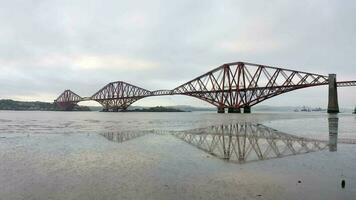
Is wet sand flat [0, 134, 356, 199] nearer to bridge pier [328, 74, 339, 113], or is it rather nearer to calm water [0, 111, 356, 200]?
calm water [0, 111, 356, 200]

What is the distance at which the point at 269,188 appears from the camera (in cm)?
954

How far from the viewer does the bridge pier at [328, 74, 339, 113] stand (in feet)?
366

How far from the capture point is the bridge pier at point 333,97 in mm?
111438

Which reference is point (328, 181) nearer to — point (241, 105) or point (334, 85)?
point (334, 85)

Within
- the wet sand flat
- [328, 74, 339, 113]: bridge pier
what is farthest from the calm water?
[328, 74, 339, 113]: bridge pier

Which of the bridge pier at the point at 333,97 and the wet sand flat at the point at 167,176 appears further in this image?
the bridge pier at the point at 333,97

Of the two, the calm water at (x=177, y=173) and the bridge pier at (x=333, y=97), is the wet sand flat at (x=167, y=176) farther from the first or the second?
the bridge pier at (x=333, y=97)

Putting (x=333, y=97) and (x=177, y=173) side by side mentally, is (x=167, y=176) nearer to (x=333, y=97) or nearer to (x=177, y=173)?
(x=177, y=173)

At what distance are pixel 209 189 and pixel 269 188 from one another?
163 centimetres

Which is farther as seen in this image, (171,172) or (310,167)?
(310,167)

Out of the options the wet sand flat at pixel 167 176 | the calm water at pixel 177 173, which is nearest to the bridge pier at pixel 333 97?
the calm water at pixel 177 173

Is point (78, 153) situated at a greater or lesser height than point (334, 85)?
lesser

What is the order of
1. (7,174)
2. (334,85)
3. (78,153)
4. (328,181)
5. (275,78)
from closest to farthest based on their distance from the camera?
(328,181), (7,174), (78,153), (334,85), (275,78)

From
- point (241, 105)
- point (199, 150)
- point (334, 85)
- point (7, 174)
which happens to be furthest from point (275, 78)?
point (7, 174)
